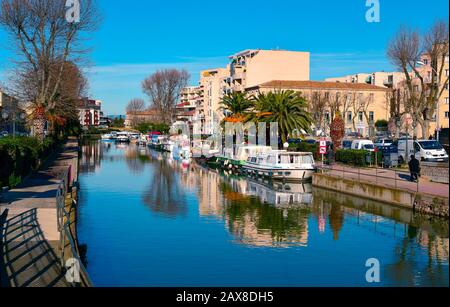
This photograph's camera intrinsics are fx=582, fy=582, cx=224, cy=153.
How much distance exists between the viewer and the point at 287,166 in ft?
130

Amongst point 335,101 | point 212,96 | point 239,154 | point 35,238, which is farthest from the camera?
point 212,96

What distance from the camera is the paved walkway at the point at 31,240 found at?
12812 mm

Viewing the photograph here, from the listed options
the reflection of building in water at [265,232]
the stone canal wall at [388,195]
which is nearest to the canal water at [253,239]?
the reflection of building in water at [265,232]

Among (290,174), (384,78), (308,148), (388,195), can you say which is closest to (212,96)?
(384,78)

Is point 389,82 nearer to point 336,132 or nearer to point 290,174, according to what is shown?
point 336,132

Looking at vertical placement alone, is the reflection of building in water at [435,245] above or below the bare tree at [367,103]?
below

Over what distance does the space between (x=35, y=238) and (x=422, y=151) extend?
31.0 meters

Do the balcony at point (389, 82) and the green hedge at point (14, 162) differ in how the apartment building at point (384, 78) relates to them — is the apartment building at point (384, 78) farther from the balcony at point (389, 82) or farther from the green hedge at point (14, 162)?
the green hedge at point (14, 162)

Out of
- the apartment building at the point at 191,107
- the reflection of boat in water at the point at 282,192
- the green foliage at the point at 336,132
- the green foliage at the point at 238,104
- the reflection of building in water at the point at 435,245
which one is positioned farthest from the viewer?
the apartment building at the point at 191,107

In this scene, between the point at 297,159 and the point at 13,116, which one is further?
the point at 13,116
